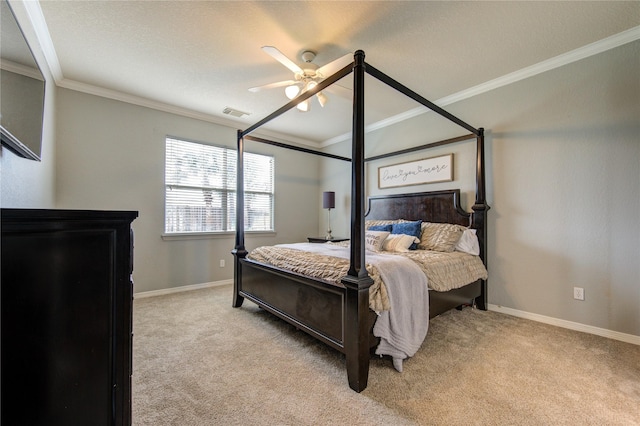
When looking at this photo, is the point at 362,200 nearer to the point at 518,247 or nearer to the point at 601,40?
A: the point at 518,247

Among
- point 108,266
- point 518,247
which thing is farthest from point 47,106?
point 518,247

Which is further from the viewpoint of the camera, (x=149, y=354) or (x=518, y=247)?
(x=518, y=247)

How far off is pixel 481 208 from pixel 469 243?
1.40 ft

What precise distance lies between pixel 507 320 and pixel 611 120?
2065 millimetres

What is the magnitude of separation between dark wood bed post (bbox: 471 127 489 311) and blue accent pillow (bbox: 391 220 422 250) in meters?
0.61

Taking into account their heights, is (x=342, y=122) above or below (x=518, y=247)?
above

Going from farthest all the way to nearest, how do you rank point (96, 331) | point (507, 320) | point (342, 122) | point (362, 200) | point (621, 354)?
1. point (342, 122)
2. point (507, 320)
3. point (621, 354)
4. point (362, 200)
5. point (96, 331)

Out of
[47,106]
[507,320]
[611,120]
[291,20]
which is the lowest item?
[507,320]

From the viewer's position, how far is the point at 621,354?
6.65 feet

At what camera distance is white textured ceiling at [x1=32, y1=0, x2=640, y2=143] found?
6.44ft

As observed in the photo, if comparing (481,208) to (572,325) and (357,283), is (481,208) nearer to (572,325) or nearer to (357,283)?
(572,325)

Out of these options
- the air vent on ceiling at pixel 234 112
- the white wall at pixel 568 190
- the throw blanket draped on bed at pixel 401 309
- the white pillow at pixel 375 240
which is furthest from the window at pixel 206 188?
the white wall at pixel 568 190

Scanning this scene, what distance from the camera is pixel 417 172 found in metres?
3.75

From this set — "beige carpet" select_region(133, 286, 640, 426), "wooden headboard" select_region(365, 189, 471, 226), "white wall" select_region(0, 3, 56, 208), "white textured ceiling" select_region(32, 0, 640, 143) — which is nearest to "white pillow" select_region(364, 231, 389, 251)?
"wooden headboard" select_region(365, 189, 471, 226)
